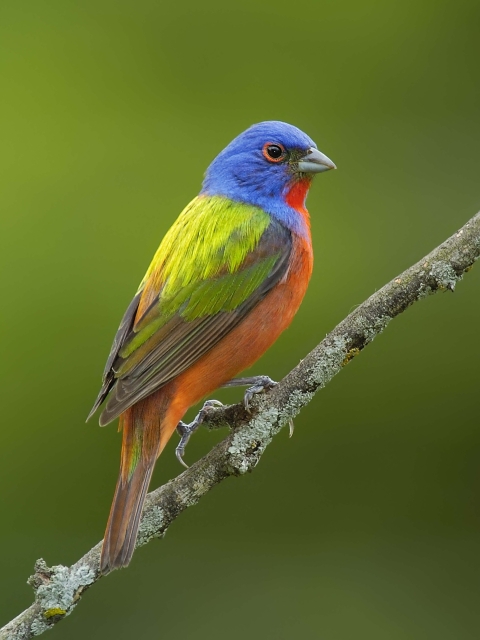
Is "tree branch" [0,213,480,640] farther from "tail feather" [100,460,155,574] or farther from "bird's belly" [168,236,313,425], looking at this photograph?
"bird's belly" [168,236,313,425]

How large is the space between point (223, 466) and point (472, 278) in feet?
8.17

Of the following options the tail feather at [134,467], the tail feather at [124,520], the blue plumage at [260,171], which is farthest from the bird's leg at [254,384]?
the blue plumage at [260,171]

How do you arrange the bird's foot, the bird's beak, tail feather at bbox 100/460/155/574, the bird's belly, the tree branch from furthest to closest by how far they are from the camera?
the bird's beak, the bird's belly, the bird's foot, tail feather at bbox 100/460/155/574, the tree branch

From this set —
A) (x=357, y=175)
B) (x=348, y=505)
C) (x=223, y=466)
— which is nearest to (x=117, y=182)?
(x=357, y=175)

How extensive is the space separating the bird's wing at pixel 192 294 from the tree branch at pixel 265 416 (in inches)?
20.1

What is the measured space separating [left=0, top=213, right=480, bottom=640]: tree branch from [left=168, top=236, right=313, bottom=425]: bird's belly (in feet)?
1.66

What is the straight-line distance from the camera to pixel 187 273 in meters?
3.95

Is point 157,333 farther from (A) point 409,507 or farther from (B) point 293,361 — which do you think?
(A) point 409,507

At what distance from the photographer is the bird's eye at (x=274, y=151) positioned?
4.53 m

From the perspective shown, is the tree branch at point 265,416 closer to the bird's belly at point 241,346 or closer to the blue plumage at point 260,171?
the bird's belly at point 241,346

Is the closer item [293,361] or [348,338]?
[348,338]

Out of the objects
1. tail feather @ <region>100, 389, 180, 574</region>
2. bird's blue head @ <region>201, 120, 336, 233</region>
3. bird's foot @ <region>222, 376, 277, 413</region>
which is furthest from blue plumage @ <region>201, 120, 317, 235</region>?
tail feather @ <region>100, 389, 180, 574</region>

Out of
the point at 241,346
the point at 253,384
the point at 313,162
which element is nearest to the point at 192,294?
the point at 241,346

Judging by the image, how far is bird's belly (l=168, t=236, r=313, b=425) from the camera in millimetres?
3834
